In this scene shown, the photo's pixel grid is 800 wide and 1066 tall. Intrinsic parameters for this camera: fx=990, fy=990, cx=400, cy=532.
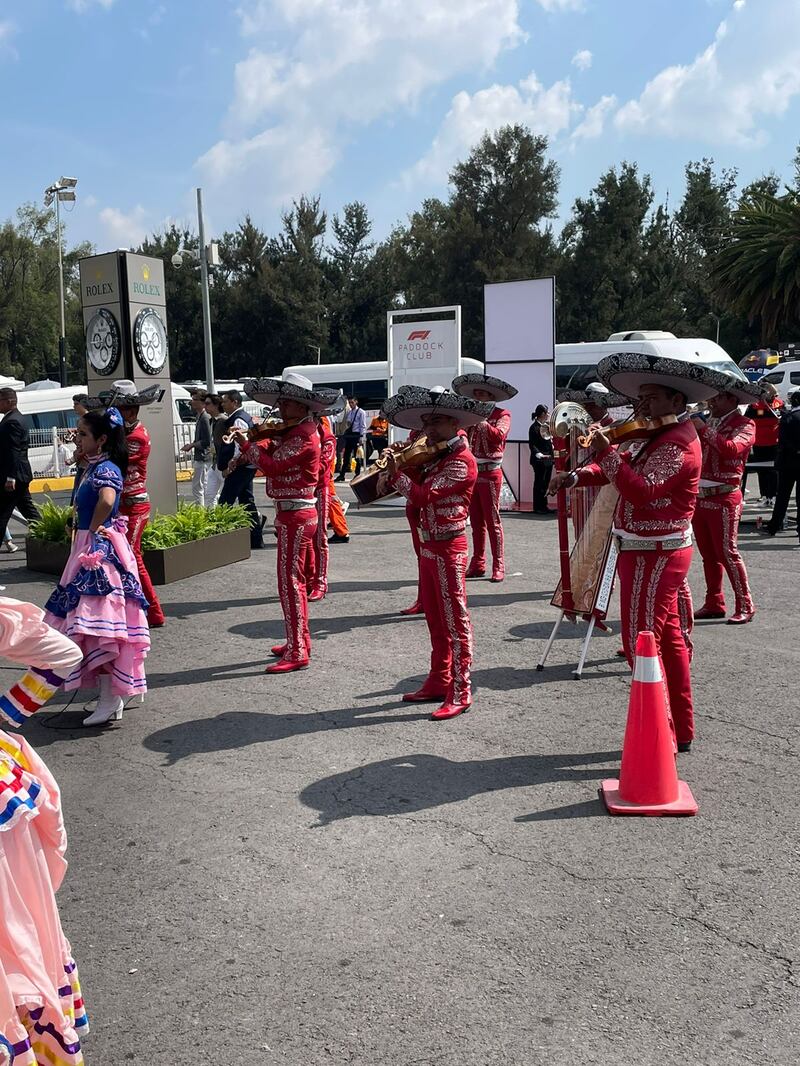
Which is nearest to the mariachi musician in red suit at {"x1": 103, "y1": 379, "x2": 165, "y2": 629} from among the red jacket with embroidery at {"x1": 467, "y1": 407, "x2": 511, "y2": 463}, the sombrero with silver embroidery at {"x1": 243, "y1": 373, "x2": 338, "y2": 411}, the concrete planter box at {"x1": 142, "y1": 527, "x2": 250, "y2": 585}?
the sombrero with silver embroidery at {"x1": 243, "y1": 373, "x2": 338, "y2": 411}

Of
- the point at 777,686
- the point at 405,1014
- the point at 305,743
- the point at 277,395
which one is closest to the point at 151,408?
the point at 277,395

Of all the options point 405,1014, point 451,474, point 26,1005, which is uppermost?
point 451,474

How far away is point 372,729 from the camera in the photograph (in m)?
5.89

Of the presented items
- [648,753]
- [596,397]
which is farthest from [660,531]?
[596,397]

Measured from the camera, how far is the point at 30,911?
99.8 inches

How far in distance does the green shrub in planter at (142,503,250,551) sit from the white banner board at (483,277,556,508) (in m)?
5.49

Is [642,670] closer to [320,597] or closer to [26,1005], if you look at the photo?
[26,1005]

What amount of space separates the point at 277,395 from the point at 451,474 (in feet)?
5.88

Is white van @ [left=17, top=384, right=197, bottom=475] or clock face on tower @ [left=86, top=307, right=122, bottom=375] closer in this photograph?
clock face on tower @ [left=86, top=307, right=122, bottom=375]

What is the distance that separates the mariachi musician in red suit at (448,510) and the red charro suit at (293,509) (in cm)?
105

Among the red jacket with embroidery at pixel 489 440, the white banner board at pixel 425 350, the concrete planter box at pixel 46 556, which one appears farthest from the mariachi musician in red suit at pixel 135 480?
the white banner board at pixel 425 350

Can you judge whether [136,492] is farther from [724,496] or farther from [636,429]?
[724,496]

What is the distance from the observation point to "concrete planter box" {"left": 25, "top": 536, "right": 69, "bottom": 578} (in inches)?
439

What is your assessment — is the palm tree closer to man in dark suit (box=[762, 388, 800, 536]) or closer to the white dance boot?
man in dark suit (box=[762, 388, 800, 536])
